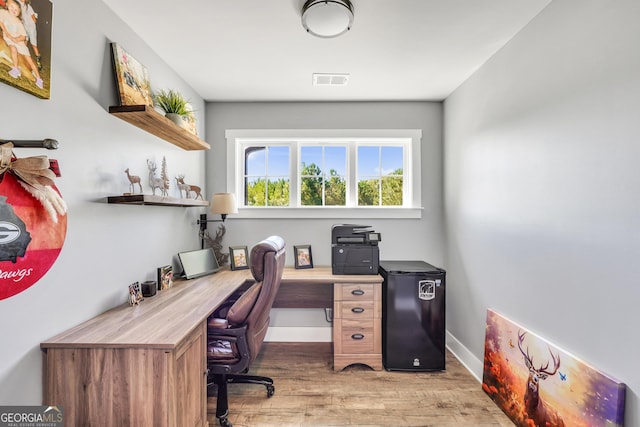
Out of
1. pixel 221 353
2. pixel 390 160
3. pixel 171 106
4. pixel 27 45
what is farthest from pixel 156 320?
pixel 390 160

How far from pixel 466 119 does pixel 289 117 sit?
1704 mm

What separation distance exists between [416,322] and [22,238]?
2537 mm

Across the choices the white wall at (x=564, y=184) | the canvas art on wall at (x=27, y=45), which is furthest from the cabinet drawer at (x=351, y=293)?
the canvas art on wall at (x=27, y=45)

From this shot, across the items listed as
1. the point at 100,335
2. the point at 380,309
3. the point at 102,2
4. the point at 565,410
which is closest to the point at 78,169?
the point at 100,335

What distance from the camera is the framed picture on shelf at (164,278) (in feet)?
6.94

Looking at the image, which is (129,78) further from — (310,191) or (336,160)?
(336,160)

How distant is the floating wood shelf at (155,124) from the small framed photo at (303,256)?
4.26 ft

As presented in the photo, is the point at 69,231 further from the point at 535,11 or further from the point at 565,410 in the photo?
the point at 535,11

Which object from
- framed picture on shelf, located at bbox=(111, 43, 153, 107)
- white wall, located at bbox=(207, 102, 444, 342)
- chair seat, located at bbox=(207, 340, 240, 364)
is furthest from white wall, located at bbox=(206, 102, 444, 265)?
chair seat, located at bbox=(207, 340, 240, 364)

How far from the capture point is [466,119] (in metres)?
2.61

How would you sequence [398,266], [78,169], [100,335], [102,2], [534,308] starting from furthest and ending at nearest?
1. [398,266]
2. [534,308]
3. [102,2]
4. [78,169]
5. [100,335]

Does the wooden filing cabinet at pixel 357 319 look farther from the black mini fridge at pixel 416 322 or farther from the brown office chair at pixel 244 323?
the brown office chair at pixel 244 323

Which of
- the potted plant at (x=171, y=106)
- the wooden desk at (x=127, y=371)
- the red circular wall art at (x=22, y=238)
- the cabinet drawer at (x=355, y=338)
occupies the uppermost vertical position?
the potted plant at (x=171, y=106)

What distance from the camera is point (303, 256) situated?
117 inches
